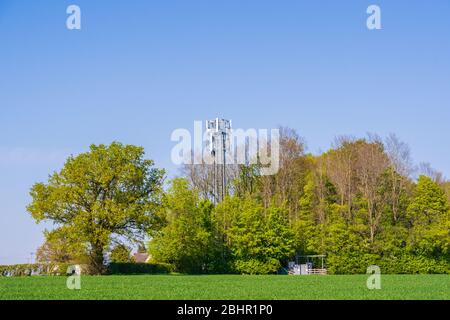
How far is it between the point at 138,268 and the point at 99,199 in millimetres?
8990

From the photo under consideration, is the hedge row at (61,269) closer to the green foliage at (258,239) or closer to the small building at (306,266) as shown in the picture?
the green foliage at (258,239)

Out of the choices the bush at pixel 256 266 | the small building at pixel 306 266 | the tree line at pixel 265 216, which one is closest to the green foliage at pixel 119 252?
the tree line at pixel 265 216

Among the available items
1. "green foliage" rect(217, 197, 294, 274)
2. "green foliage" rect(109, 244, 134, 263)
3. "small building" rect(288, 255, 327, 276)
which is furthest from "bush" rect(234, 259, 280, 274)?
"green foliage" rect(109, 244, 134, 263)

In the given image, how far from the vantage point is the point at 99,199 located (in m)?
54.8

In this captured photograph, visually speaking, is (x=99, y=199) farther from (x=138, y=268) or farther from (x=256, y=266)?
(x=256, y=266)

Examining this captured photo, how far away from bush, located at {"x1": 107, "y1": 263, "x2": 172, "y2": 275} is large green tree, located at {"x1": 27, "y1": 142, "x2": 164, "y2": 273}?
2.74 m

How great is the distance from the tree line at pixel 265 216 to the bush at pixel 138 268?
0.87m

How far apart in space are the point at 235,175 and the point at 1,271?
29941mm

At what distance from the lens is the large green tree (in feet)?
174

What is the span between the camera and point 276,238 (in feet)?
208

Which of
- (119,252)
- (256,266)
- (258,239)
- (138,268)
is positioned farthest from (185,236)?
(119,252)

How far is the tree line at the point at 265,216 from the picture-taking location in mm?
53844
